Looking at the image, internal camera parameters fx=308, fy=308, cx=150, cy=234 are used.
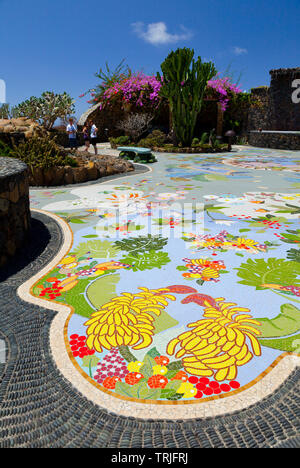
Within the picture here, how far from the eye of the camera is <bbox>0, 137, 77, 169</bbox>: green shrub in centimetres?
852

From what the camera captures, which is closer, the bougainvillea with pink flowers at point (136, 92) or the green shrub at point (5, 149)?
the green shrub at point (5, 149)

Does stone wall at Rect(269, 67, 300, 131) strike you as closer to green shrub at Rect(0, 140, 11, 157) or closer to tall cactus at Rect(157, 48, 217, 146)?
tall cactus at Rect(157, 48, 217, 146)

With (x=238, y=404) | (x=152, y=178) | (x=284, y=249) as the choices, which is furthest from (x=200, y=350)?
(x=152, y=178)

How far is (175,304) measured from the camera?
295 cm

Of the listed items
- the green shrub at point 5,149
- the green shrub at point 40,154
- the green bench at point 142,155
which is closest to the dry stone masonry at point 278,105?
the green bench at point 142,155

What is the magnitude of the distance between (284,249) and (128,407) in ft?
10.1

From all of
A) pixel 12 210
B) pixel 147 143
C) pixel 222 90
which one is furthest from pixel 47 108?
pixel 12 210

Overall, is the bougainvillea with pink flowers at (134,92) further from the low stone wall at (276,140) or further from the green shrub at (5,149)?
the green shrub at (5,149)

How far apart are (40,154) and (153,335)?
300 inches

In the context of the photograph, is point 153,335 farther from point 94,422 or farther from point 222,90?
point 222,90

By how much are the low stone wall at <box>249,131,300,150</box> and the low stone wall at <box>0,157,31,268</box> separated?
1747cm

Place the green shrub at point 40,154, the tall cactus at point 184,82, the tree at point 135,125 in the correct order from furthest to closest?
1. the tree at point 135,125
2. the tall cactus at point 184,82
3. the green shrub at point 40,154

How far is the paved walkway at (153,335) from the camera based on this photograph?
1790 mm

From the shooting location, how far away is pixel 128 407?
6.25 feet
